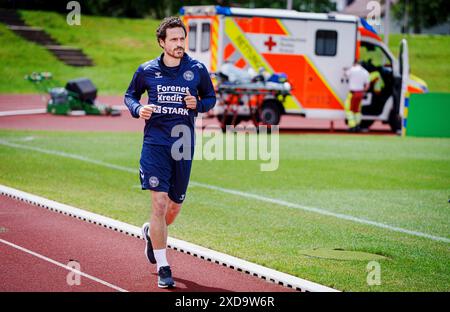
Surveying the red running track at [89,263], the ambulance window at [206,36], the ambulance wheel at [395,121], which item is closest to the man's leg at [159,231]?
the red running track at [89,263]

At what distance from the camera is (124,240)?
1074 cm

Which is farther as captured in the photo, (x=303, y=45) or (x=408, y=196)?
(x=303, y=45)

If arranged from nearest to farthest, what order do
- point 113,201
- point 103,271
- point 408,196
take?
point 103,271, point 113,201, point 408,196

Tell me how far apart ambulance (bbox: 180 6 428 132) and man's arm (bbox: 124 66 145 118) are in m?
18.6

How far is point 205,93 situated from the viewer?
8.84 m

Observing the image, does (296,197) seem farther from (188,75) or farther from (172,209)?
(188,75)

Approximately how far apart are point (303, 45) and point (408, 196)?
13793 millimetres

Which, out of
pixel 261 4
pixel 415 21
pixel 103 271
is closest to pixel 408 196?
pixel 103 271

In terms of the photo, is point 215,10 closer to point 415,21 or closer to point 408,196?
point 408,196

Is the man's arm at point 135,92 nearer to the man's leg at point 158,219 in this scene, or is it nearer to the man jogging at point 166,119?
the man jogging at point 166,119

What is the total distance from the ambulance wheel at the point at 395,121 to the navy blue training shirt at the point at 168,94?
20.5 meters

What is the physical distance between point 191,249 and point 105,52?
140 feet

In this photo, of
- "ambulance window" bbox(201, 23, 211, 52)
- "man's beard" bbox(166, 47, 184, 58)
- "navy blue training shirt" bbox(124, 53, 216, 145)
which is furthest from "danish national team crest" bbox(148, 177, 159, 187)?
"ambulance window" bbox(201, 23, 211, 52)
